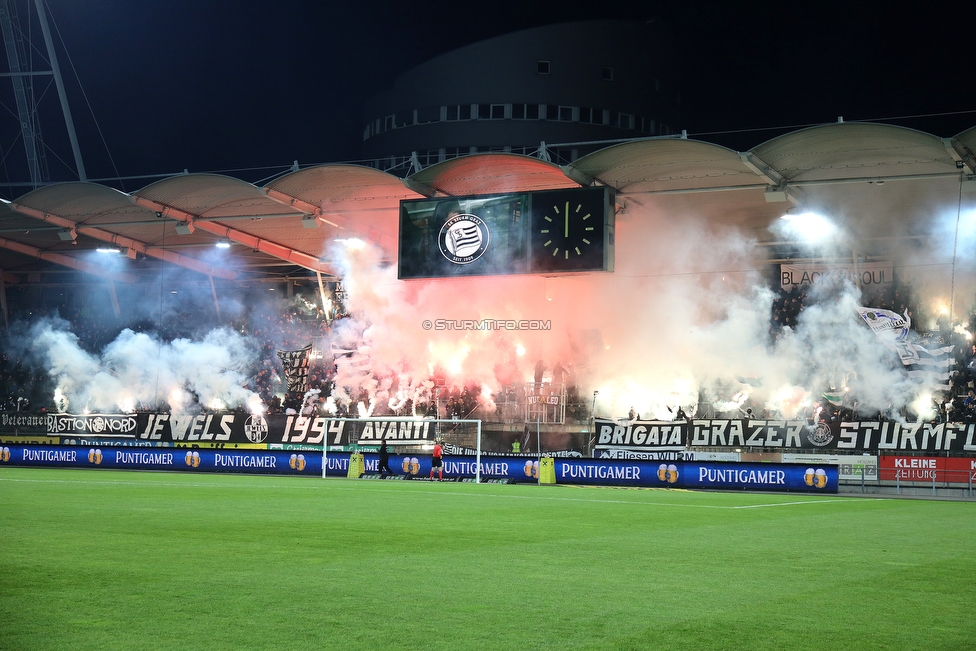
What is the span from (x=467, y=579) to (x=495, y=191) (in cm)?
2542

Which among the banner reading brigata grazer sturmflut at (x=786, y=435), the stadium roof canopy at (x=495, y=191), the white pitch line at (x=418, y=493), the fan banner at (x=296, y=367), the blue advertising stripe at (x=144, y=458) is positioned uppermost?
the stadium roof canopy at (x=495, y=191)

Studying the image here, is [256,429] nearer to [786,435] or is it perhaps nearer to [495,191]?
[495,191]

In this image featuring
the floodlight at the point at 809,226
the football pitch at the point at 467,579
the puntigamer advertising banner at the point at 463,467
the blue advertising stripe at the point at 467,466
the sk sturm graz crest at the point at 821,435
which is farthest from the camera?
the floodlight at the point at 809,226

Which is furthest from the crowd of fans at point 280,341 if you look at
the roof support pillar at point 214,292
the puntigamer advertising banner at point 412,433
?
the puntigamer advertising banner at point 412,433

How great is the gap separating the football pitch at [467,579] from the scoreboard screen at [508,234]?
14575mm

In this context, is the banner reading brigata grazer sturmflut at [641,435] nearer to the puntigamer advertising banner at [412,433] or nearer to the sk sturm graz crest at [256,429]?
the puntigamer advertising banner at [412,433]

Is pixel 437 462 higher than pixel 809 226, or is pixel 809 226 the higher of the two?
pixel 809 226

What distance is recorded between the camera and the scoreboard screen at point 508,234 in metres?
28.9

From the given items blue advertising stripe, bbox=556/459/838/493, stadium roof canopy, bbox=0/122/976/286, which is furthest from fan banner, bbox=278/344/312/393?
blue advertising stripe, bbox=556/459/838/493

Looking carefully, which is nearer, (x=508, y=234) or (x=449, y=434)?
(x=508, y=234)

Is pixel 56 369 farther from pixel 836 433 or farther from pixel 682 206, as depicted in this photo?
pixel 836 433

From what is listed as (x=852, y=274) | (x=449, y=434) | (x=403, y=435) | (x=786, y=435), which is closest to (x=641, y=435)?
(x=786, y=435)

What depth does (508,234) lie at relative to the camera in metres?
30.0

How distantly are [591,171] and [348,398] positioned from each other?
1610 cm
